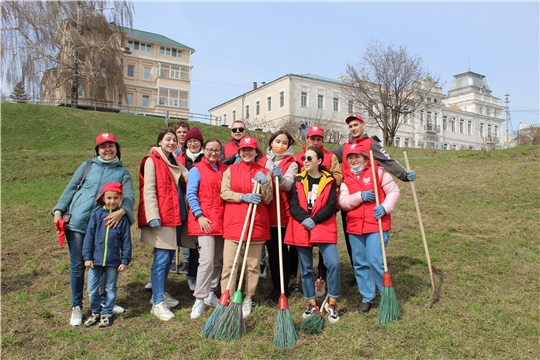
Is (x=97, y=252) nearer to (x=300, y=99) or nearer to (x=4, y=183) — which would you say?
(x=4, y=183)

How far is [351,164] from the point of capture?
15.9 ft

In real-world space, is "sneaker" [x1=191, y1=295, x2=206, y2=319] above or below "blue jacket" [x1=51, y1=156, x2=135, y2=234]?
below

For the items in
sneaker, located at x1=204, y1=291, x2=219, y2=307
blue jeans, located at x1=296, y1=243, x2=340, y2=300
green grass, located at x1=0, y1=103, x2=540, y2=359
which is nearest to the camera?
green grass, located at x1=0, y1=103, x2=540, y2=359

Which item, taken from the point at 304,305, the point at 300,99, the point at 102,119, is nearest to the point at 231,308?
the point at 304,305

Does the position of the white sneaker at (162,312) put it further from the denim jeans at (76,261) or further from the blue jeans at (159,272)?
the denim jeans at (76,261)

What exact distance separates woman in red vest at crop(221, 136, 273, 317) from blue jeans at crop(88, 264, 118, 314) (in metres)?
1.22

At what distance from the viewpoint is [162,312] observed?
14.9 feet

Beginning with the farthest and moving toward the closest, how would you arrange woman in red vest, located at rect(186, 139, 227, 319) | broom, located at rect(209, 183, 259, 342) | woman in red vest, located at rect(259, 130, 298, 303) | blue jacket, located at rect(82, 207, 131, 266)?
1. woman in red vest, located at rect(259, 130, 298, 303)
2. woman in red vest, located at rect(186, 139, 227, 319)
3. blue jacket, located at rect(82, 207, 131, 266)
4. broom, located at rect(209, 183, 259, 342)

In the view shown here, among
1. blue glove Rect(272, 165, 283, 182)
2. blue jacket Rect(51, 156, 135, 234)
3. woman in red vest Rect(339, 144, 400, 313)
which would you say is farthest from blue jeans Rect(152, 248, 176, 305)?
woman in red vest Rect(339, 144, 400, 313)

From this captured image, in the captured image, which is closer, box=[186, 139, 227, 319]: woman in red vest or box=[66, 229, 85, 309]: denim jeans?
box=[66, 229, 85, 309]: denim jeans

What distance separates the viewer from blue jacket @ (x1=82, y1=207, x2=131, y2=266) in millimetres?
4270

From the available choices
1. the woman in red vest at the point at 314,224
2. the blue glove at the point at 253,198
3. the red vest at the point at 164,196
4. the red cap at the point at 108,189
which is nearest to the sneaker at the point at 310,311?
the woman in red vest at the point at 314,224

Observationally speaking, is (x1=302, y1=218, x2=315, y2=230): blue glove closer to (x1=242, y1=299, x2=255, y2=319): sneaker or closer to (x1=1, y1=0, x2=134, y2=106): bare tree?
(x1=242, y1=299, x2=255, y2=319): sneaker

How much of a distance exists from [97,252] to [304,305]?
2534mm
